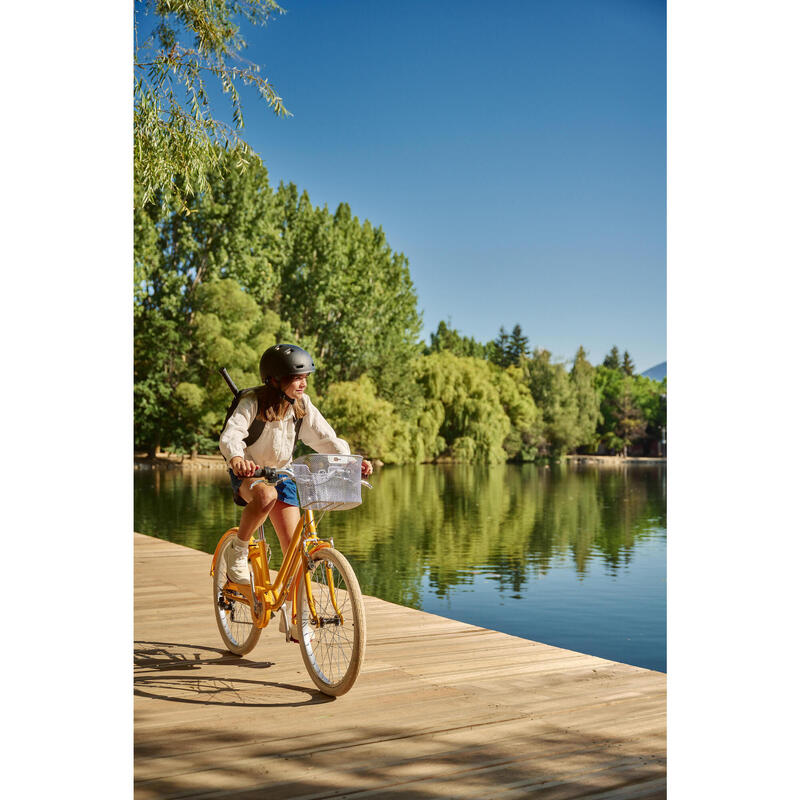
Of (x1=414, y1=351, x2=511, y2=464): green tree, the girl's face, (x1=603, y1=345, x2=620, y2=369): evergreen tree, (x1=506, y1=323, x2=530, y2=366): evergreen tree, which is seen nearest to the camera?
the girl's face

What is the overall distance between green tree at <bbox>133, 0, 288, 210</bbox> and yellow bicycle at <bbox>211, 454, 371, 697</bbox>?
203 centimetres

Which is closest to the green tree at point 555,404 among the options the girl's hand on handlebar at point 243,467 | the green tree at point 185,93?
the green tree at point 185,93

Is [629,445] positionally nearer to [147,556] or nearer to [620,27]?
[620,27]

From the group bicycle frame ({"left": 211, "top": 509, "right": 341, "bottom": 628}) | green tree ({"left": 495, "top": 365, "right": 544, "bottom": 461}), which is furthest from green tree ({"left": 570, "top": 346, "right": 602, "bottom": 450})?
bicycle frame ({"left": 211, "top": 509, "right": 341, "bottom": 628})

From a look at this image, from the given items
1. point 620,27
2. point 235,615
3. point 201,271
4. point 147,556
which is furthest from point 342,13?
point 235,615

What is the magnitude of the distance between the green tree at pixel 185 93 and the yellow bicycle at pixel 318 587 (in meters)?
2.03

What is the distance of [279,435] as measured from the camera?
117 inches

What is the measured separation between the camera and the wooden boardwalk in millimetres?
2070

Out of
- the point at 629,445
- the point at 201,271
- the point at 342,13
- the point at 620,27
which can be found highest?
the point at 620,27

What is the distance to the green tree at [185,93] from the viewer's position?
14.8ft

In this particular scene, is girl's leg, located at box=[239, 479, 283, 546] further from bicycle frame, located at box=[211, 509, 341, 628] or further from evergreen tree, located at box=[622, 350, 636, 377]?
evergreen tree, located at box=[622, 350, 636, 377]

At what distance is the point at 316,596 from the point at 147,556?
3470 millimetres

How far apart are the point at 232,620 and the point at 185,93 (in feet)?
8.98
